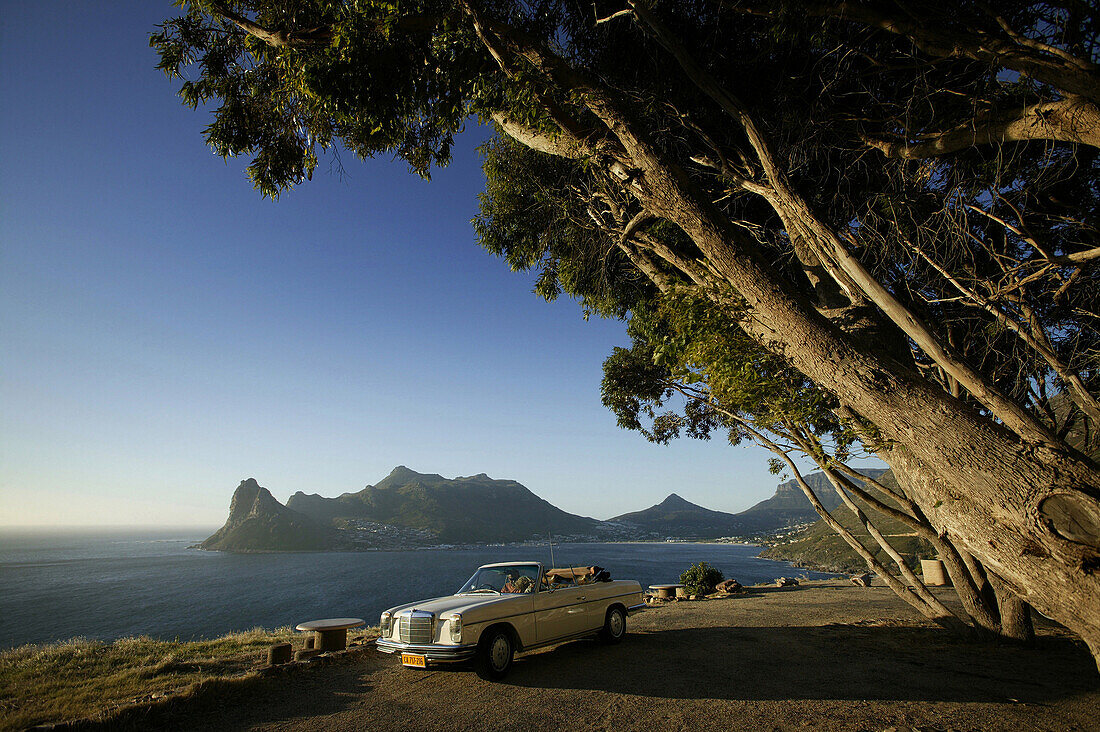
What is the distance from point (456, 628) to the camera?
6.23 meters

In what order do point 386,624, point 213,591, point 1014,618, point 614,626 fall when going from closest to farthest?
point 386,624, point 1014,618, point 614,626, point 213,591

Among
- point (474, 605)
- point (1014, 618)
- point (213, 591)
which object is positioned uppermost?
point (474, 605)

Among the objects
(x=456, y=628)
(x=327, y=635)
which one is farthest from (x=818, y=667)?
(x=327, y=635)

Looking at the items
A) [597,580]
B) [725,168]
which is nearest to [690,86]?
[725,168]

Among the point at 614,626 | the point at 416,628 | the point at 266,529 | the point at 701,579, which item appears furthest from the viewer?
the point at 266,529

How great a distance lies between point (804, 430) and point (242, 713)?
29.1 feet

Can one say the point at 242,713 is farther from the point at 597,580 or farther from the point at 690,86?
the point at 690,86

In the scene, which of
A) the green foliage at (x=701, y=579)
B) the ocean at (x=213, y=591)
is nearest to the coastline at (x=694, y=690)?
the green foliage at (x=701, y=579)

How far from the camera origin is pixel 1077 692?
18.5 ft

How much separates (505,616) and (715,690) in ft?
9.16

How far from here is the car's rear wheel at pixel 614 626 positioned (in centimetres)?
861

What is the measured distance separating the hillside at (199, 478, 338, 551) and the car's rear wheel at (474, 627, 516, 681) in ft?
603

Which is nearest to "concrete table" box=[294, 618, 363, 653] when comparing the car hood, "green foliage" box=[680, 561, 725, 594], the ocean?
the car hood

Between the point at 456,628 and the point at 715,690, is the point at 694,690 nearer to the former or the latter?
the point at 715,690
